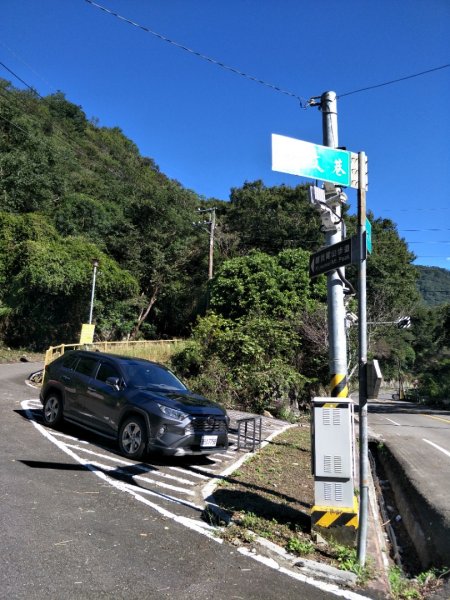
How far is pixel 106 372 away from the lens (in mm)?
9078

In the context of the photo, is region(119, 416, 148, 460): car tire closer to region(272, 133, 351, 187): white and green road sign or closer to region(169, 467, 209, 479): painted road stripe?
region(169, 467, 209, 479): painted road stripe

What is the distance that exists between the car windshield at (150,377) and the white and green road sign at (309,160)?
495 cm

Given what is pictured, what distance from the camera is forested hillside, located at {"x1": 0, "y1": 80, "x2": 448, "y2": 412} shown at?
18.5 meters

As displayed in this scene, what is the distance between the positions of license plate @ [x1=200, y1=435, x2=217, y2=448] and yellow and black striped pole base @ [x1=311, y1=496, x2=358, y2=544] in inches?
117

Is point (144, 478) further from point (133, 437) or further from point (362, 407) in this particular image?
point (362, 407)

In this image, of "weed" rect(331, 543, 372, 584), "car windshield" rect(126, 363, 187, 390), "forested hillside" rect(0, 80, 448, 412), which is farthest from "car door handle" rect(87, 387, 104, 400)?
"forested hillside" rect(0, 80, 448, 412)

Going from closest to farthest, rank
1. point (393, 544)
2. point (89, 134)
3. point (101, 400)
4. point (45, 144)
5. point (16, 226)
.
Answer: point (393, 544) → point (101, 400) → point (16, 226) → point (45, 144) → point (89, 134)

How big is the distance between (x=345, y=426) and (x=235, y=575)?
2000 millimetres

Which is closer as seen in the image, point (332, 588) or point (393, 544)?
point (332, 588)

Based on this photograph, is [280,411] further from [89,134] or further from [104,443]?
[89,134]

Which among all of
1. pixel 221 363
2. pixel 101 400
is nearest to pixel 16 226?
pixel 221 363

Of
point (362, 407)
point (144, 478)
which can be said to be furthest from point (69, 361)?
point (362, 407)

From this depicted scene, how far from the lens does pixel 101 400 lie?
28.3 feet

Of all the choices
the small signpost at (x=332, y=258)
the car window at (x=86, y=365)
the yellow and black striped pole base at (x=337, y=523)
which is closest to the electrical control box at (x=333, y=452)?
the yellow and black striped pole base at (x=337, y=523)
